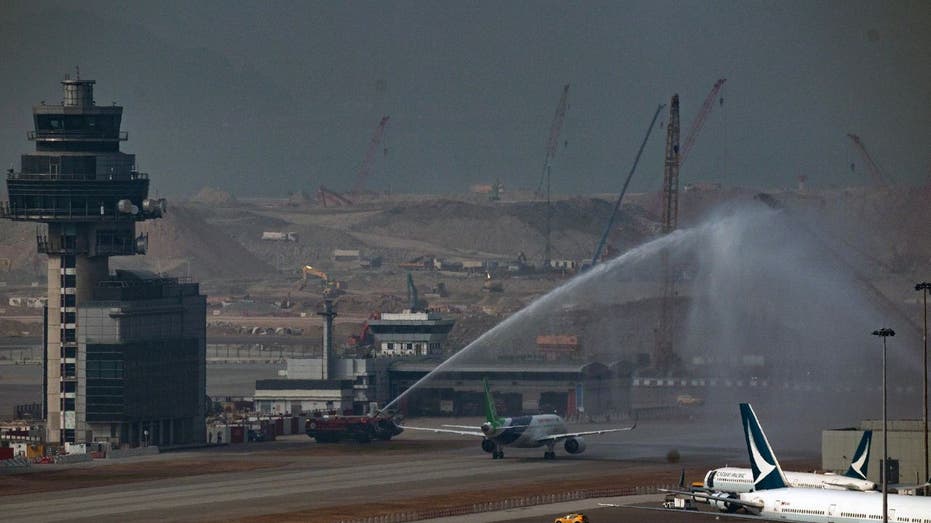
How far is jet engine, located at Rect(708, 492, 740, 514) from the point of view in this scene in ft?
494

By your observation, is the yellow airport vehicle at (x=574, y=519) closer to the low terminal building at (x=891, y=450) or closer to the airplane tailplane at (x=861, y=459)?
the airplane tailplane at (x=861, y=459)

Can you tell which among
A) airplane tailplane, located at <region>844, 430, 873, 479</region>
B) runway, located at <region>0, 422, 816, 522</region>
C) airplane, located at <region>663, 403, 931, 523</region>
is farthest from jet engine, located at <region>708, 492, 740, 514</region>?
runway, located at <region>0, 422, 816, 522</region>

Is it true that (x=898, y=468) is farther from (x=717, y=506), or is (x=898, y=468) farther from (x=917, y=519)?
(x=917, y=519)

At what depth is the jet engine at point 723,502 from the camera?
15062 centimetres

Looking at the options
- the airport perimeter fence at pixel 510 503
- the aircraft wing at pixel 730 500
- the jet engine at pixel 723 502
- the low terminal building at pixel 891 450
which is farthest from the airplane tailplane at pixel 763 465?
the airport perimeter fence at pixel 510 503

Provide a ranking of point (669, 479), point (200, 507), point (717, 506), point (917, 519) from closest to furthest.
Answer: point (917, 519) < point (717, 506) < point (200, 507) < point (669, 479)

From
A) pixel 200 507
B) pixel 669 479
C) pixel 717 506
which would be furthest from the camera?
pixel 669 479

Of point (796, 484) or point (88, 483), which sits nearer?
point (796, 484)

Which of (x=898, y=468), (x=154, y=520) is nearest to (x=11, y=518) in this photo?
(x=154, y=520)

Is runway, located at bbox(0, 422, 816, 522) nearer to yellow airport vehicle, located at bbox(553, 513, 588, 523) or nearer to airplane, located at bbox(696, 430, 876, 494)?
airplane, located at bbox(696, 430, 876, 494)

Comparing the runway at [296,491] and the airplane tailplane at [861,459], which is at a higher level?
the airplane tailplane at [861,459]

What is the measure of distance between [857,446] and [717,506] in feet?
73.0

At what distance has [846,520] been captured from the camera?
5448 inches

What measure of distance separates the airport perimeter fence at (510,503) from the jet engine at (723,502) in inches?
620
